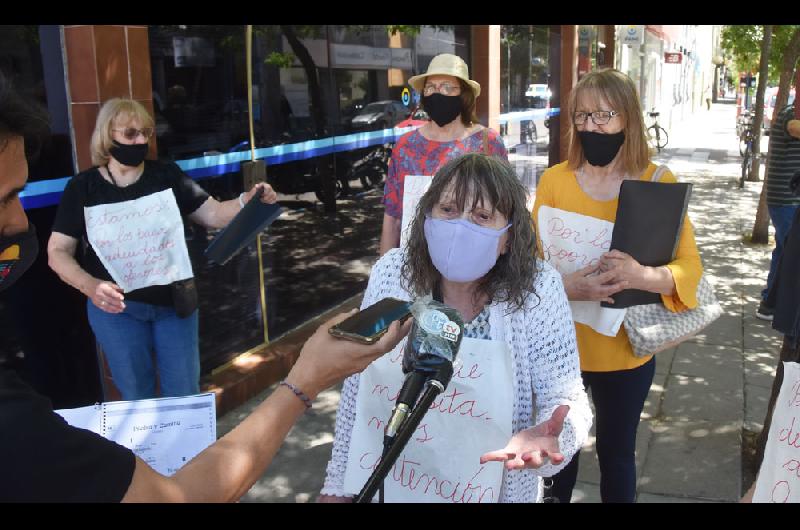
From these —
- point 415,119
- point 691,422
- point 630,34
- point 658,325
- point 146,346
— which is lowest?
point 691,422

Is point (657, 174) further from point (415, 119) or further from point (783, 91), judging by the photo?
point (783, 91)

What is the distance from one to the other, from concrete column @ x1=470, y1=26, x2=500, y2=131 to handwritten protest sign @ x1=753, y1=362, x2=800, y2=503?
23.2 feet

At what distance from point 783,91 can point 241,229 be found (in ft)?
27.9

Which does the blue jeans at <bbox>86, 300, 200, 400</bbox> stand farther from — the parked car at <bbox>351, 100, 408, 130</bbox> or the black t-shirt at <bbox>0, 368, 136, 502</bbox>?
the parked car at <bbox>351, 100, 408, 130</bbox>

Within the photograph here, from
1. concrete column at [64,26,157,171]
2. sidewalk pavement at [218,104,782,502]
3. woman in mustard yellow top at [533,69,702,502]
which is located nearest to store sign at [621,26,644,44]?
sidewalk pavement at [218,104,782,502]

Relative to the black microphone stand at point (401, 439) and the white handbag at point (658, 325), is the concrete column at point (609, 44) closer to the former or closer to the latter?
the white handbag at point (658, 325)

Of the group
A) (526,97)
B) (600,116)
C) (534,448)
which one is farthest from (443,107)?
(526,97)

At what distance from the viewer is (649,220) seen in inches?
102

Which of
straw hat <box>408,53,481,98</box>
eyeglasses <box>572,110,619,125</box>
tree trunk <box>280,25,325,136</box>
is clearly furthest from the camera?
tree trunk <box>280,25,325,136</box>

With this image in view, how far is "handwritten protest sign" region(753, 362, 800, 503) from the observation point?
5.36 ft

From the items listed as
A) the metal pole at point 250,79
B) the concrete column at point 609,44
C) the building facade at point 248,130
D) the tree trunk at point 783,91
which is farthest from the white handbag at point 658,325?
the concrete column at point 609,44

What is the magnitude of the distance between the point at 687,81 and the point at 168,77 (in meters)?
43.2
